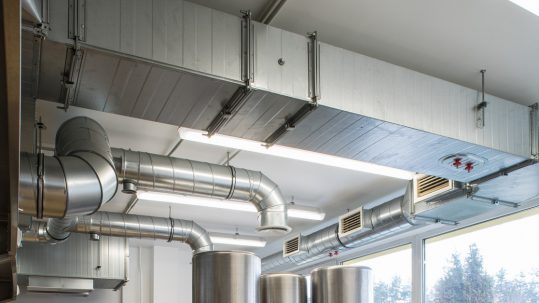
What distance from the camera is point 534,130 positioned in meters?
4.08

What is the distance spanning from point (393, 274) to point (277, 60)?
214 inches

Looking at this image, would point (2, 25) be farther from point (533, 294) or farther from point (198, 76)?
point (533, 294)

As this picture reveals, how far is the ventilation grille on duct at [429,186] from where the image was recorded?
483cm

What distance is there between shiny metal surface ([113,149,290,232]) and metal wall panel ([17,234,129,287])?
3538 millimetres

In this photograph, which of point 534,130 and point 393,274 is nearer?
point 534,130

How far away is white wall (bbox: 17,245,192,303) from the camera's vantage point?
8.96 m

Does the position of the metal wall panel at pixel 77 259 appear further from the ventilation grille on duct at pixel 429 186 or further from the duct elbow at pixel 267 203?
the ventilation grille on duct at pixel 429 186

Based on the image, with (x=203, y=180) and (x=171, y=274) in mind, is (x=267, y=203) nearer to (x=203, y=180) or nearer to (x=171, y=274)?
(x=203, y=180)

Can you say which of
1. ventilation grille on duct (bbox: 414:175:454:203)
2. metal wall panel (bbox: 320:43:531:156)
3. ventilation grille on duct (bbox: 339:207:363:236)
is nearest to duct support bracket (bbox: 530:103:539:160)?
metal wall panel (bbox: 320:43:531:156)

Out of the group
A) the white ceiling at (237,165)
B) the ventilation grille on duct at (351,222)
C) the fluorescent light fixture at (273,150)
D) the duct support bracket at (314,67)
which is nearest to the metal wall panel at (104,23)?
the duct support bracket at (314,67)

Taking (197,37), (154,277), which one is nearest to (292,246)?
(154,277)

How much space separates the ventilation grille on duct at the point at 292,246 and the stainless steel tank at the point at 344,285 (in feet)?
11.9

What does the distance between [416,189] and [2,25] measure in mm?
4528

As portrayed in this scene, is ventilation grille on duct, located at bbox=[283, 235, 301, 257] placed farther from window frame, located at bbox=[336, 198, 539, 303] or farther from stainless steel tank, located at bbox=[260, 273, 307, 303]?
stainless steel tank, located at bbox=[260, 273, 307, 303]
